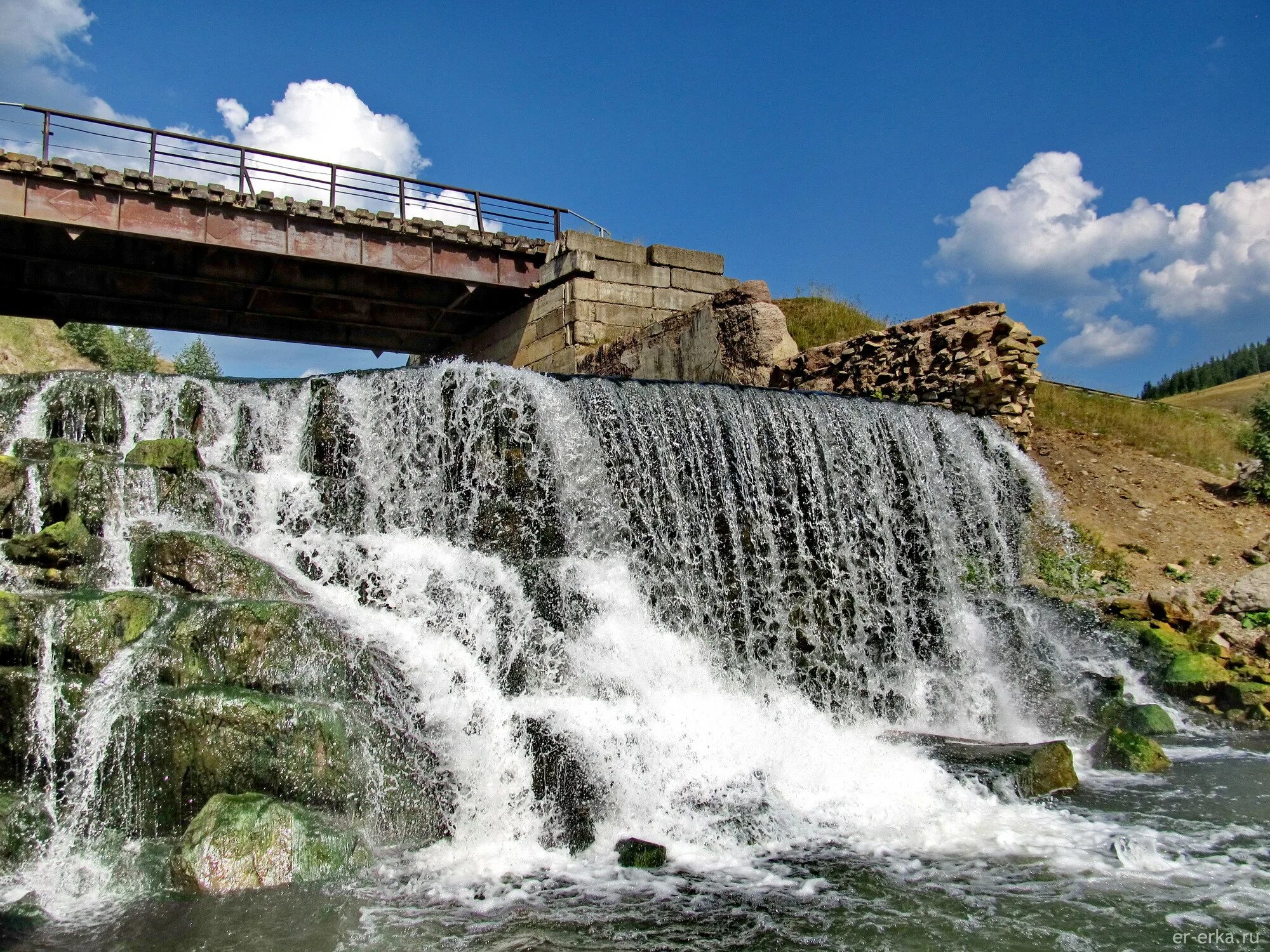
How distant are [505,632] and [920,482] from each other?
19.3 ft

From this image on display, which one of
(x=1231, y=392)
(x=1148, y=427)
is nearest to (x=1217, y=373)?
(x=1231, y=392)

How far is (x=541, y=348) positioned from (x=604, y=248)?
8.55ft

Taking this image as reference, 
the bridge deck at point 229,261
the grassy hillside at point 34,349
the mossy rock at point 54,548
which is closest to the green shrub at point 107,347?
the grassy hillside at point 34,349

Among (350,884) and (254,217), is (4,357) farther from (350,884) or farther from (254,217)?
(350,884)

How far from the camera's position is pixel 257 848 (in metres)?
5.38

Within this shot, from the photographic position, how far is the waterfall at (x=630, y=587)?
636cm

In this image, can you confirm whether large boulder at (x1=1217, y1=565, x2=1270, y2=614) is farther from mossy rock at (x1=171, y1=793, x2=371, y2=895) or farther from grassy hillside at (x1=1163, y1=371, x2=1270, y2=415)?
grassy hillside at (x1=1163, y1=371, x2=1270, y2=415)

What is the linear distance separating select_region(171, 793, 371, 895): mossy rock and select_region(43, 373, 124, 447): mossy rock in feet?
18.4

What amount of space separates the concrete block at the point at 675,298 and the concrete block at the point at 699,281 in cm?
10

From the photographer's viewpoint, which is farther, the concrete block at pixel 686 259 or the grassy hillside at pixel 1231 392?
the grassy hillside at pixel 1231 392

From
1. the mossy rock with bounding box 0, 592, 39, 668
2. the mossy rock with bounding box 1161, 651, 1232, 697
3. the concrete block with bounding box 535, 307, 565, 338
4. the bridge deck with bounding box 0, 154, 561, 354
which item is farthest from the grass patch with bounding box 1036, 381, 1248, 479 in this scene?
the mossy rock with bounding box 0, 592, 39, 668

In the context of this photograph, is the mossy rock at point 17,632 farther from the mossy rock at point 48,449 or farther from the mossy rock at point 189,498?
the mossy rock at point 48,449

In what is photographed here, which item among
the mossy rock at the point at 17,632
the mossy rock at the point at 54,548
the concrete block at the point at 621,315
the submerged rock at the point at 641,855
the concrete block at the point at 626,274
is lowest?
the submerged rock at the point at 641,855

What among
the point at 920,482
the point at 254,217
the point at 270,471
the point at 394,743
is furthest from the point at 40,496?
the point at 254,217
